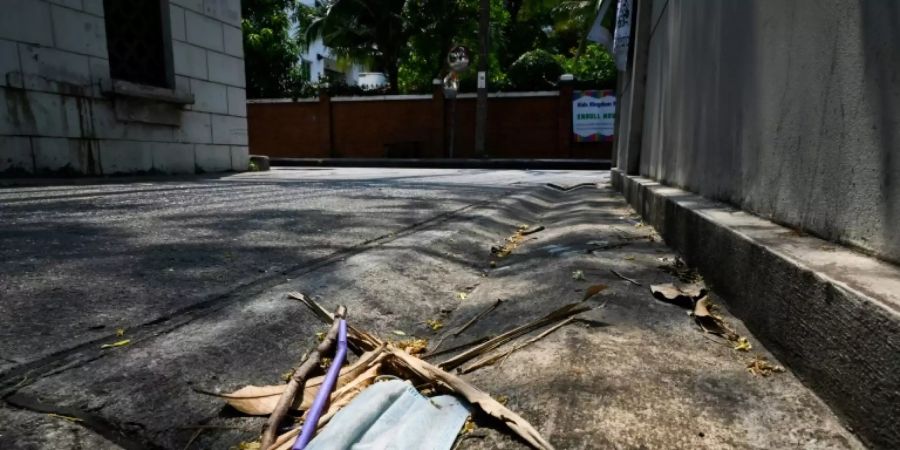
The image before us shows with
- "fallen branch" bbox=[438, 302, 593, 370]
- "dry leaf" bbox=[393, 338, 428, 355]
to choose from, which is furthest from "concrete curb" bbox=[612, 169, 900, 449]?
"dry leaf" bbox=[393, 338, 428, 355]

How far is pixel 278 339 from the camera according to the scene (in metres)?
1.32

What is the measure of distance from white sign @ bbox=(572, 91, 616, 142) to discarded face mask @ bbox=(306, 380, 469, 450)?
16.1 m

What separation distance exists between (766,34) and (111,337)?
1922mm

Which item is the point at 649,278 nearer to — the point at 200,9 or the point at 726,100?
the point at 726,100

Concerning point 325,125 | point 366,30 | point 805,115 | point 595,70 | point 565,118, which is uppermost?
point 366,30

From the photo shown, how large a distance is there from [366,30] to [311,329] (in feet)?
63.9

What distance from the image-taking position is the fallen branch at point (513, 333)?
123 centimetres

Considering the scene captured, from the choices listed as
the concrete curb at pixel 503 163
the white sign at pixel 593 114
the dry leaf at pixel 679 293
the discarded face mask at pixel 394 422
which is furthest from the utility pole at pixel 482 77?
the discarded face mask at pixel 394 422

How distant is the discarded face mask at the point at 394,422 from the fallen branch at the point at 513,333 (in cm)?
17

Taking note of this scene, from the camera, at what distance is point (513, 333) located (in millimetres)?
1345

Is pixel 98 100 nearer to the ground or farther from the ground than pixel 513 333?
farther from the ground

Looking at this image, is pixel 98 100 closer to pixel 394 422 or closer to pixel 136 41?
pixel 136 41

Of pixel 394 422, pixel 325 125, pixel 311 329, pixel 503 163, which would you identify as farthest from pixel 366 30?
pixel 394 422

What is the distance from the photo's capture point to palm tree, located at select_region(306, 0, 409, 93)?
18969 millimetres
